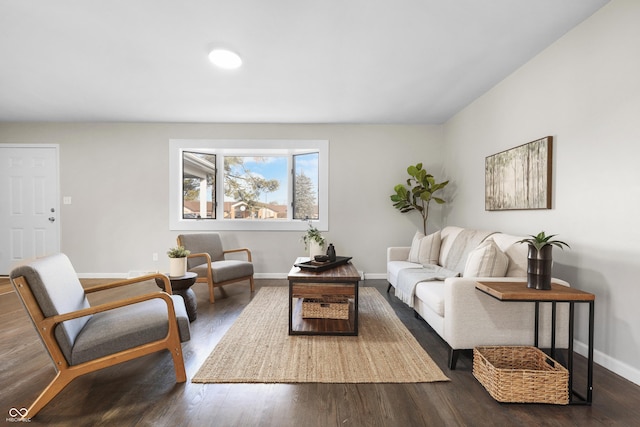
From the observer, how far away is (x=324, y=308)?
2.82 meters

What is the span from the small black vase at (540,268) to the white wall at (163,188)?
2.94 m

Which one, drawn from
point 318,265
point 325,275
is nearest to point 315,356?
point 325,275

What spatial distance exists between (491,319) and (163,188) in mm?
4687

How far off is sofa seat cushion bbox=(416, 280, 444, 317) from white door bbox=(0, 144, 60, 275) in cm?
542

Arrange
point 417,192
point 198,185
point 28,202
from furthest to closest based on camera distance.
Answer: point 198,185 → point 28,202 → point 417,192

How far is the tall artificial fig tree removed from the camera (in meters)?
4.31

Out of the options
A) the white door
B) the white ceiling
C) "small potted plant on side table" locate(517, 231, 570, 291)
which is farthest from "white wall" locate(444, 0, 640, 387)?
the white door

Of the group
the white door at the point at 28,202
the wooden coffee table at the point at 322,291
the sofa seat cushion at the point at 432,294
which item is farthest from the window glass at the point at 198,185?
the sofa seat cushion at the point at 432,294

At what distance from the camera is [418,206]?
4520 millimetres

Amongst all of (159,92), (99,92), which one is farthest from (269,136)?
(99,92)

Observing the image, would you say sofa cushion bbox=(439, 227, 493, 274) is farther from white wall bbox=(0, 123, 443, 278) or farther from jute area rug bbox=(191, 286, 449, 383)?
white wall bbox=(0, 123, 443, 278)

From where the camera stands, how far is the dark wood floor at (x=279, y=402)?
5.03 feet

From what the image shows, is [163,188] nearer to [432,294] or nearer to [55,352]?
[55,352]

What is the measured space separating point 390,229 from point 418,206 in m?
0.57
